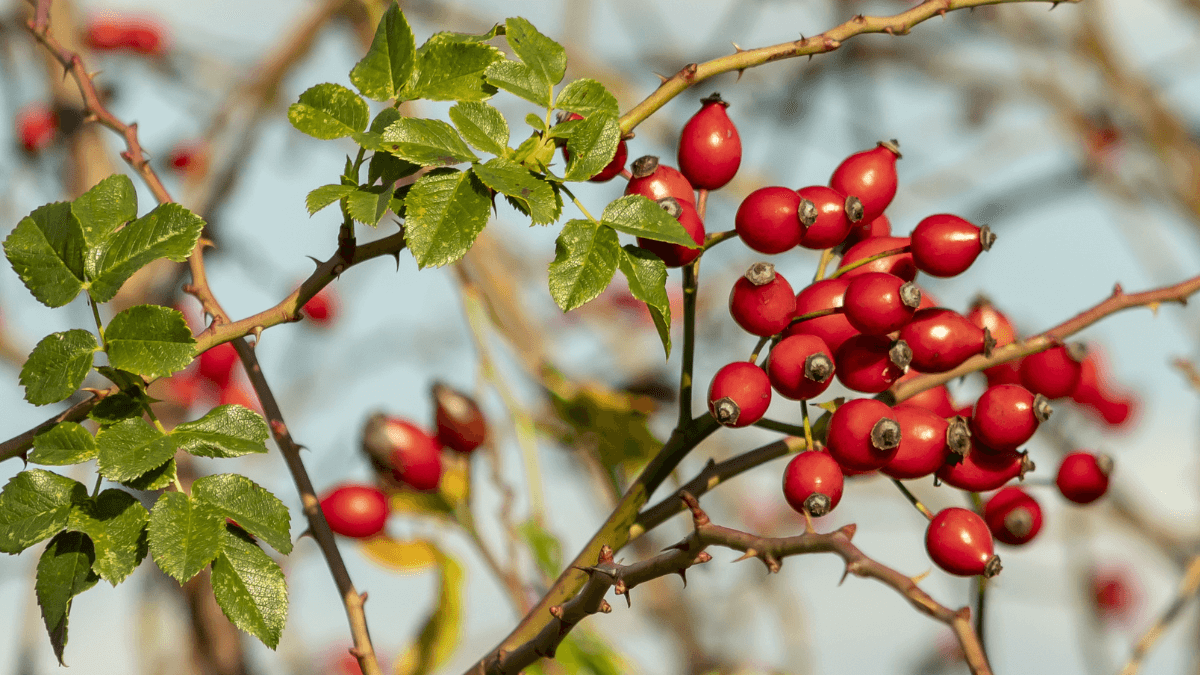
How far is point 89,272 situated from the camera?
0.81 m

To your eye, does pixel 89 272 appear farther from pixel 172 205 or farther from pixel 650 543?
pixel 650 543

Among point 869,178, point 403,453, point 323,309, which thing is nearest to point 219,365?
point 403,453

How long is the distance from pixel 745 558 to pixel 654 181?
1.21 ft

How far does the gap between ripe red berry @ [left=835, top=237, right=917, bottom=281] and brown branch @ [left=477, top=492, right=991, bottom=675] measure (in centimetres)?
32

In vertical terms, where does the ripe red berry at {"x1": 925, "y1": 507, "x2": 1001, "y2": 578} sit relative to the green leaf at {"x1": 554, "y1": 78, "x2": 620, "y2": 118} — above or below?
below

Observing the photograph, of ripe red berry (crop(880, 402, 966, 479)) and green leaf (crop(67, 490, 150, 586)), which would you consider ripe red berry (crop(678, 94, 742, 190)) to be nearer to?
ripe red berry (crop(880, 402, 966, 479))

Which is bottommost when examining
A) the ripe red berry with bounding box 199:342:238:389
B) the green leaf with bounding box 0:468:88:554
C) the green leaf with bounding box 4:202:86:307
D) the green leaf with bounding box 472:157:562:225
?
the green leaf with bounding box 0:468:88:554

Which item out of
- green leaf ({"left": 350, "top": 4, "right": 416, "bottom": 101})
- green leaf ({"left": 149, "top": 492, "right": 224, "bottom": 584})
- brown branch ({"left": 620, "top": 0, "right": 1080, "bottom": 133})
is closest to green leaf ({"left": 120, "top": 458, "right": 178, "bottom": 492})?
green leaf ({"left": 149, "top": 492, "right": 224, "bottom": 584})

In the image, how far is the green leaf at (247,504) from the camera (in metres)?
0.76

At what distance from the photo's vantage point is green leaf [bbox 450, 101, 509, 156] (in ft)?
2.67

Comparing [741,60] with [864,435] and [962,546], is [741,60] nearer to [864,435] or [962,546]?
[864,435]

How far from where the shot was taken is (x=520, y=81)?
85cm

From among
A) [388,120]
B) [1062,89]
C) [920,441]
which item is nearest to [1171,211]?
[1062,89]

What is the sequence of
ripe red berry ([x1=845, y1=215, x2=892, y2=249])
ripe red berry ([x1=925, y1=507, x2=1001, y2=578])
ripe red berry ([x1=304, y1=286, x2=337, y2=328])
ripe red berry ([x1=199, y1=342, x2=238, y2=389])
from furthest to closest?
ripe red berry ([x1=304, y1=286, x2=337, y2=328])
ripe red berry ([x1=199, y1=342, x2=238, y2=389])
ripe red berry ([x1=845, y1=215, x2=892, y2=249])
ripe red berry ([x1=925, y1=507, x2=1001, y2=578])
